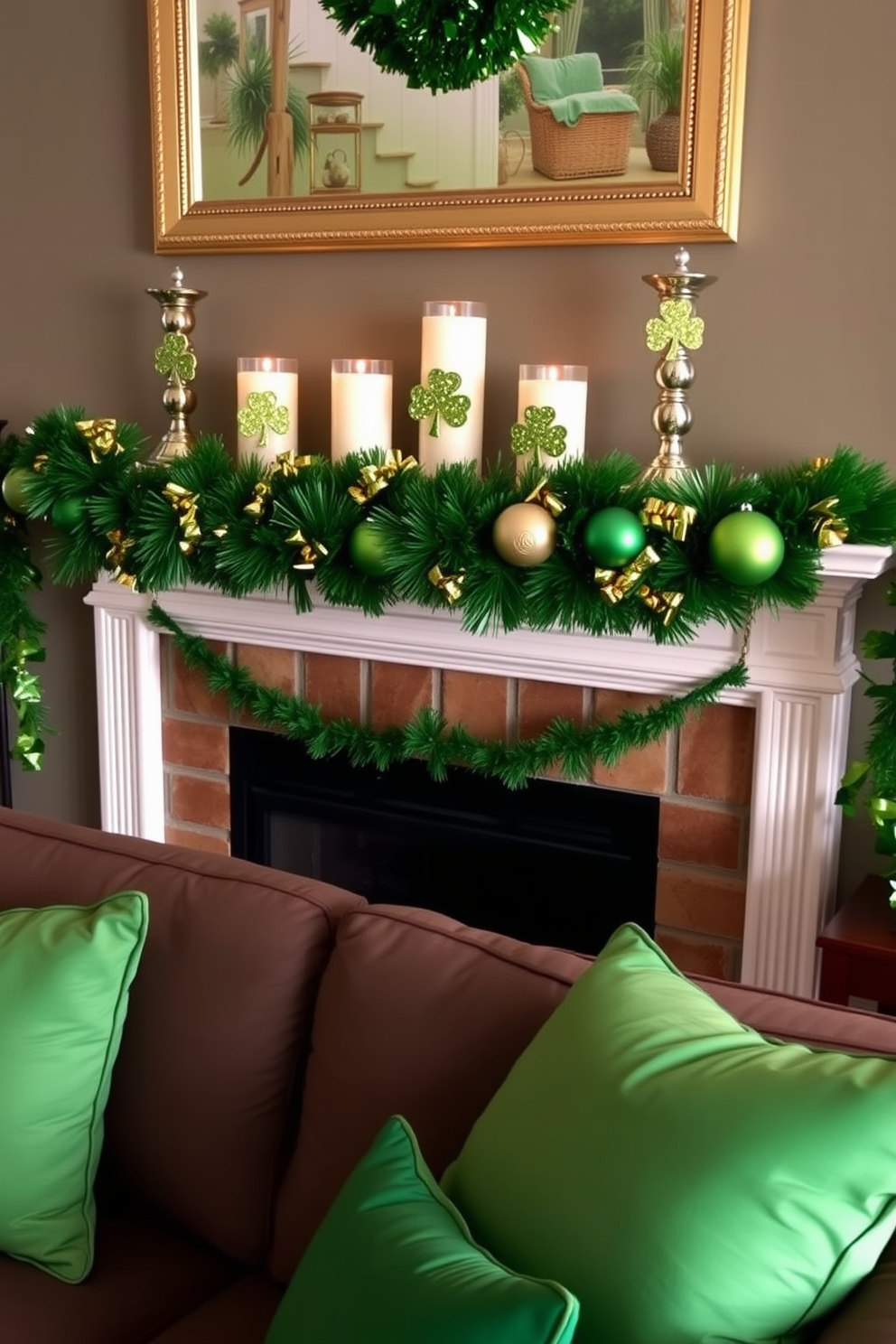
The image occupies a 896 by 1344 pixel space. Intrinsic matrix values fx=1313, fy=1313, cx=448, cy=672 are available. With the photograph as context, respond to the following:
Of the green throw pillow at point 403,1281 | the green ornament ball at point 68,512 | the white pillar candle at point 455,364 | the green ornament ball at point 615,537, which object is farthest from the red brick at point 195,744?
the green throw pillow at point 403,1281

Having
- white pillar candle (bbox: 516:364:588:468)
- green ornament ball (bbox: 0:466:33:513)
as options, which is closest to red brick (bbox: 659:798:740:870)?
white pillar candle (bbox: 516:364:588:468)

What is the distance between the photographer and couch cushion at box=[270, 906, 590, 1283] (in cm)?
118

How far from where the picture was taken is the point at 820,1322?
888 mm

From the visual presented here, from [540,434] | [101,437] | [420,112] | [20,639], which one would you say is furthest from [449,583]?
[20,639]

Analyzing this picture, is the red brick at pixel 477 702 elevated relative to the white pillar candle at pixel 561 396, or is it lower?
lower

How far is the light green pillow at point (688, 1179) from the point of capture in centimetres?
86

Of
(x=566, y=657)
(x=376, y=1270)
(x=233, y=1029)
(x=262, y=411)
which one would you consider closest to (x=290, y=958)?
(x=233, y=1029)

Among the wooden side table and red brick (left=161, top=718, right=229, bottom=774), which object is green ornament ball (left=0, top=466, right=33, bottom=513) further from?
the wooden side table

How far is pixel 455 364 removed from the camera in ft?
6.63

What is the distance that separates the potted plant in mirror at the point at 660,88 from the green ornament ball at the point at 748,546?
603mm

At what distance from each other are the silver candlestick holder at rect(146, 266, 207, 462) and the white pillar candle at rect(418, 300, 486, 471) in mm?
465

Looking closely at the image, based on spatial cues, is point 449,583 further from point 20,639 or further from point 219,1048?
point 20,639

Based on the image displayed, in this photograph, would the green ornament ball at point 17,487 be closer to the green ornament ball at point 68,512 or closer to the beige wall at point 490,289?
the green ornament ball at point 68,512

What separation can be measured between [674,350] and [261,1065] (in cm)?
115
